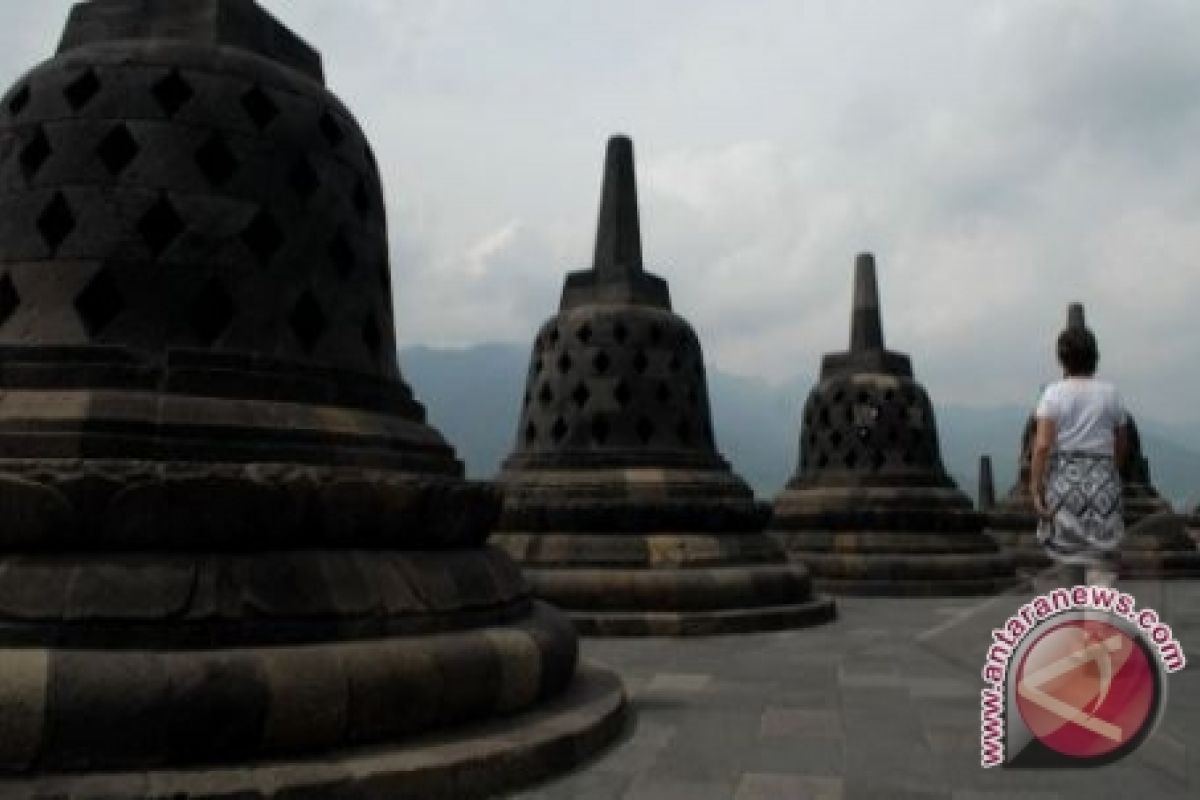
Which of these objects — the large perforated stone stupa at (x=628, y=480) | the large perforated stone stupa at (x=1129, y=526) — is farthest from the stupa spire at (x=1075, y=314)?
the large perforated stone stupa at (x=628, y=480)

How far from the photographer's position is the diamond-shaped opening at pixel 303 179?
551 cm

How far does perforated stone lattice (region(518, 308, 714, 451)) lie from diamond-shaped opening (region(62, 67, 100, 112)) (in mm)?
6361

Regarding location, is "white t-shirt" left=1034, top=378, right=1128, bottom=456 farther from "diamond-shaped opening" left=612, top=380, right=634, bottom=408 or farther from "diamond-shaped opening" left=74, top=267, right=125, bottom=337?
"diamond-shaped opening" left=612, top=380, right=634, bottom=408

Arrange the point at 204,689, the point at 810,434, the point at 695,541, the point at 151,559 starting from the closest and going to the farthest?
1. the point at 204,689
2. the point at 151,559
3. the point at 695,541
4. the point at 810,434

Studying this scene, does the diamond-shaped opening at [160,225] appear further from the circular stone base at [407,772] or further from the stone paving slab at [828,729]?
the stone paving slab at [828,729]

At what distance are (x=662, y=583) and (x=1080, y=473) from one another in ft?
16.8

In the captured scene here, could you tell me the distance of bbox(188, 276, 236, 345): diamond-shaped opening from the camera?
507cm

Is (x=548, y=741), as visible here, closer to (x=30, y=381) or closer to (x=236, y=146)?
(x=30, y=381)

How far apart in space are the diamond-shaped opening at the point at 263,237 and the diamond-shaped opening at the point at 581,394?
19.4 feet

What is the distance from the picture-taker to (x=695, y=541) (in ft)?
33.3

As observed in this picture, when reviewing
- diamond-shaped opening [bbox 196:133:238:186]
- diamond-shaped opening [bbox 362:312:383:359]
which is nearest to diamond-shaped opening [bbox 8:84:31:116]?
diamond-shaped opening [bbox 196:133:238:186]

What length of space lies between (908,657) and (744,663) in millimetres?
1278

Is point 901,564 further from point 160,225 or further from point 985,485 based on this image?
point 985,485

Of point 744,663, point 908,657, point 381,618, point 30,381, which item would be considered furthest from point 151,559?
point 908,657
